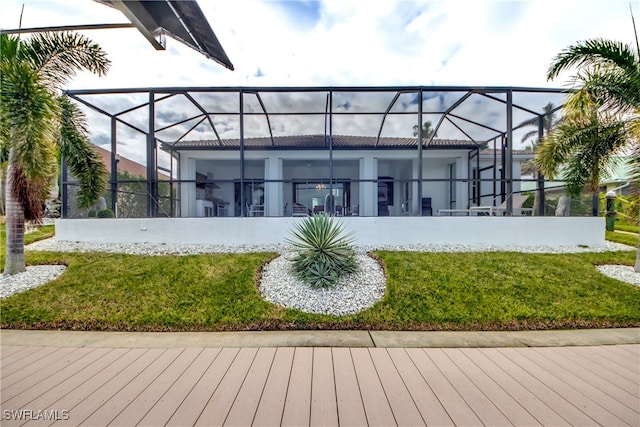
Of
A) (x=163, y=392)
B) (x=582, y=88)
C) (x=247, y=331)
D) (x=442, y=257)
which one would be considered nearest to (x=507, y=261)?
(x=442, y=257)

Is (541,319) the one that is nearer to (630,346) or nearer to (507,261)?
(630,346)

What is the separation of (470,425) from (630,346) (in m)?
3.03

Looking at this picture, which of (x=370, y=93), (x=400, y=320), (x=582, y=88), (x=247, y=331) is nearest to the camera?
(x=247, y=331)

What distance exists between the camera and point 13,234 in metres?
5.55

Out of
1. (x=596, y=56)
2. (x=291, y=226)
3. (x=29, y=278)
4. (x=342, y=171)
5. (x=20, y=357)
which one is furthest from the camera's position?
(x=342, y=171)

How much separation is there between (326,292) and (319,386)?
7.61 ft

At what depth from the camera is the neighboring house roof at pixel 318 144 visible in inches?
469

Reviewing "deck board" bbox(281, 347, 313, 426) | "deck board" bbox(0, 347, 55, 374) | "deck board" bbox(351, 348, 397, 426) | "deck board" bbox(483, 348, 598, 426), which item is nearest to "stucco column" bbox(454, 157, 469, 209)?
"deck board" bbox(483, 348, 598, 426)

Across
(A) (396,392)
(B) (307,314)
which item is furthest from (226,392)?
(B) (307,314)

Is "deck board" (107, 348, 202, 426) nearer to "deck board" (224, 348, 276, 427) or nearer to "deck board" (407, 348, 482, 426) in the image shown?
"deck board" (224, 348, 276, 427)

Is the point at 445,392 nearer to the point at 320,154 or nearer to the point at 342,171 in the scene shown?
the point at 320,154

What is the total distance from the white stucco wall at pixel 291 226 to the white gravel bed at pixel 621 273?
1895 mm

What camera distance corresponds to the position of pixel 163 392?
92.7 inches

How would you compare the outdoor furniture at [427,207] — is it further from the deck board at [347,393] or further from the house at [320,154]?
the deck board at [347,393]
